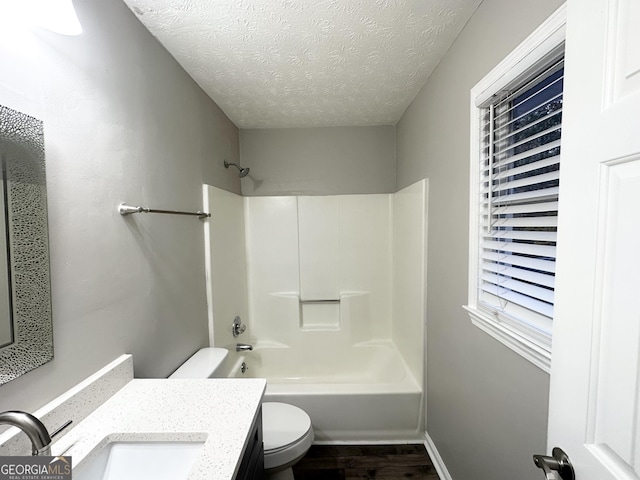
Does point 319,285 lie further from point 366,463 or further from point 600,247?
point 600,247

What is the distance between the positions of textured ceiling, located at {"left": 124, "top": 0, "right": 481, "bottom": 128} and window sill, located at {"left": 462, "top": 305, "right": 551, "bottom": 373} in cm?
130

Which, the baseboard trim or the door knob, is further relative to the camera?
the baseboard trim

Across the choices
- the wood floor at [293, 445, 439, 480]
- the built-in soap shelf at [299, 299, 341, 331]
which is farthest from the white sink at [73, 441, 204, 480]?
the built-in soap shelf at [299, 299, 341, 331]

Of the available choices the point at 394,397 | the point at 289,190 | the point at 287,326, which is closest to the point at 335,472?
the point at 394,397

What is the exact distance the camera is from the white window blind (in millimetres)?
910

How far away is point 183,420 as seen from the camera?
2.84 ft

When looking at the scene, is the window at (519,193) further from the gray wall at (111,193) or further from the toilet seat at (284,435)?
the gray wall at (111,193)

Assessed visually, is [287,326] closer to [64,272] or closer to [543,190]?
[64,272]

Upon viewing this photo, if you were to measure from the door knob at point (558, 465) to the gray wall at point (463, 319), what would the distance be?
0.33 metres

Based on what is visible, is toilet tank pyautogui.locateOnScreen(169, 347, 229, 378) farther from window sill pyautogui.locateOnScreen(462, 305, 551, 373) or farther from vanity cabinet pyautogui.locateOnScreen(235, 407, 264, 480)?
window sill pyautogui.locateOnScreen(462, 305, 551, 373)

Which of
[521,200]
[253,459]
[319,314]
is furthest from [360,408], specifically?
[521,200]

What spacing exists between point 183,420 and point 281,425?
3.08 ft

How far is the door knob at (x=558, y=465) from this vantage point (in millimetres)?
600

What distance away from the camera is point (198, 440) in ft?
2.66
